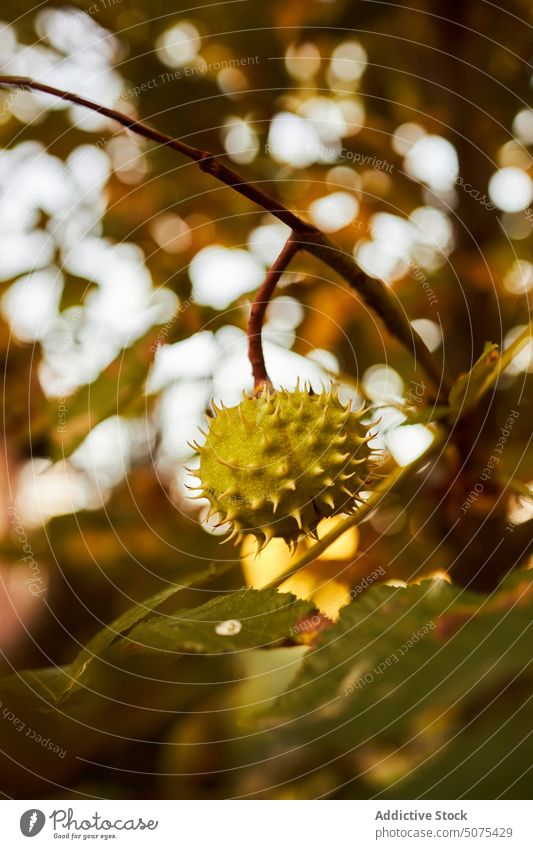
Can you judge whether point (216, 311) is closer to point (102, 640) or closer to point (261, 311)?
point (261, 311)

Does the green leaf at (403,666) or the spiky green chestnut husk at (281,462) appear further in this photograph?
the spiky green chestnut husk at (281,462)

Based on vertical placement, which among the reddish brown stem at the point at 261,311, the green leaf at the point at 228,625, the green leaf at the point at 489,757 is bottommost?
the green leaf at the point at 489,757

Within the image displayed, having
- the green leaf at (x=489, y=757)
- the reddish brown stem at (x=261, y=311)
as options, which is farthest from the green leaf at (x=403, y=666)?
the reddish brown stem at (x=261, y=311)

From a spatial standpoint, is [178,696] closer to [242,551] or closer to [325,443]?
[242,551]

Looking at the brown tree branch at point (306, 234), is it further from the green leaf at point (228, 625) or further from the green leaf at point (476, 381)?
the green leaf at point (228, 625)
